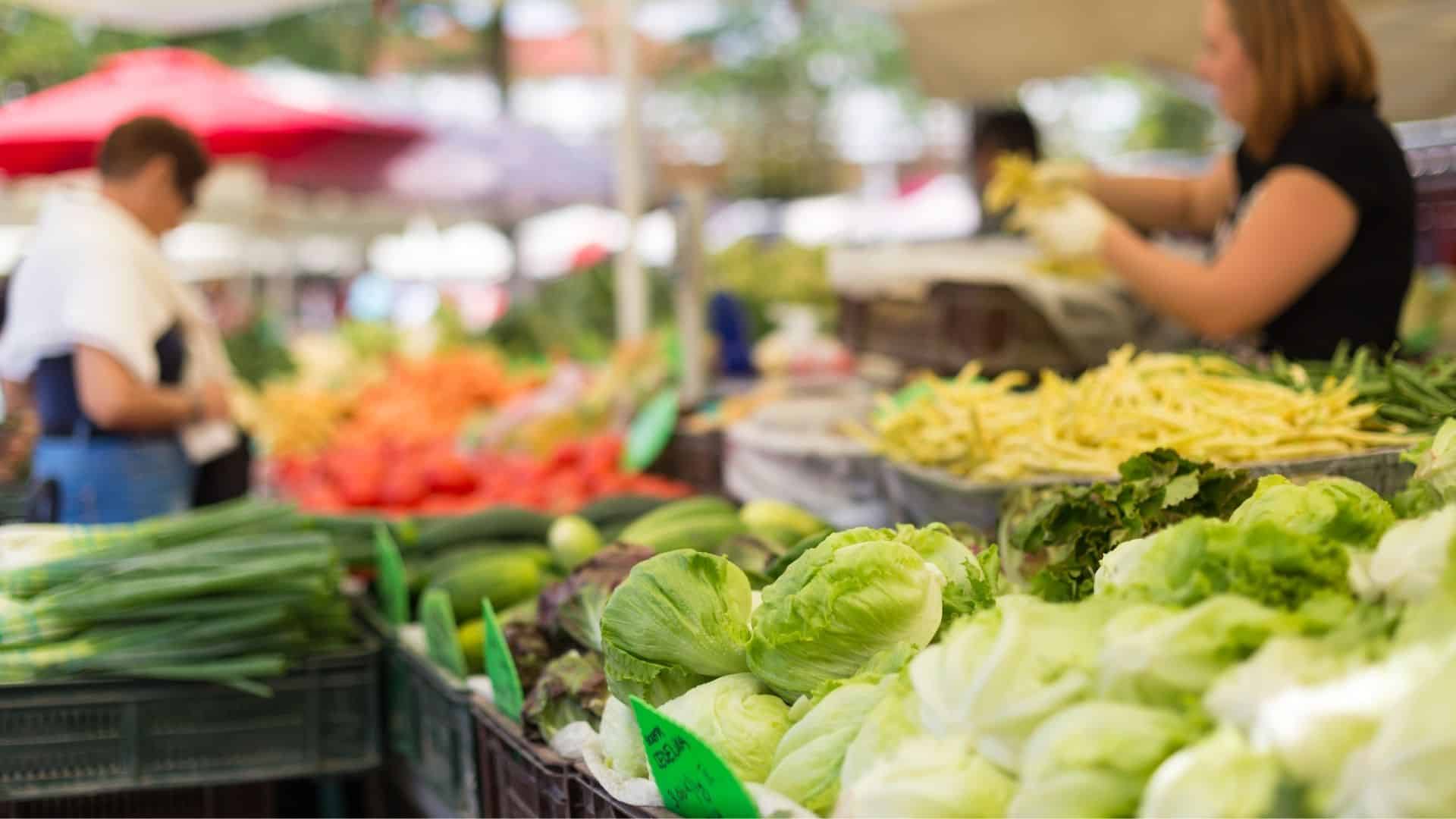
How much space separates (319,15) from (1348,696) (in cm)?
1938

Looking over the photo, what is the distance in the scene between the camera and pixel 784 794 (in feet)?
5.25

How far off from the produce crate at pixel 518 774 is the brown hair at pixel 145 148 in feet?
8.81

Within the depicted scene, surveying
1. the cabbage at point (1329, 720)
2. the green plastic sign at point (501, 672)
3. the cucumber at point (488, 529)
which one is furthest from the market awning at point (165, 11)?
the cabbage at point (1329, 720)

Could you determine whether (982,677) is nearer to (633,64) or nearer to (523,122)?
(633,64)

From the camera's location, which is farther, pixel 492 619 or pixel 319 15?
pixel 319 15

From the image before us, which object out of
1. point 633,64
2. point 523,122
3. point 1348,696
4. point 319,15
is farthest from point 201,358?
point 319,15

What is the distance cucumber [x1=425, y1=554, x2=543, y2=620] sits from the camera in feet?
10.2

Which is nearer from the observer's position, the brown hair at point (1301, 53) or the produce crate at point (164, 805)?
the produce crate at point (164, 805)

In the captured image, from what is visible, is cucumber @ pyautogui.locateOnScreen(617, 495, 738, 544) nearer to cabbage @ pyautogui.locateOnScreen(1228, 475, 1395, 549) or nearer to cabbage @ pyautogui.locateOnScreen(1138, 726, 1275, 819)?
cabbage @ pyautogui.locateOnScreen(1228, 475, 1395, 549)

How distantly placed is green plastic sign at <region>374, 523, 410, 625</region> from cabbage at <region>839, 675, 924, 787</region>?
1886 mm

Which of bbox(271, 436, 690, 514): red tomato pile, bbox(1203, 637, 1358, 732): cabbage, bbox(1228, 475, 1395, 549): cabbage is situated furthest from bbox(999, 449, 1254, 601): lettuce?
bbox(271, 436, 690, 514): red tomato pile

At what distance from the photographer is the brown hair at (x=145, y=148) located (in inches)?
175

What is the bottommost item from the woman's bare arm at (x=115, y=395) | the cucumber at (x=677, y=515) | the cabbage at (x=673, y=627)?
the cucumber at (x=677, y=515)

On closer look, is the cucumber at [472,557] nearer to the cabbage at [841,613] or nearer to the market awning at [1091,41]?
the cabbage at [841,613]
